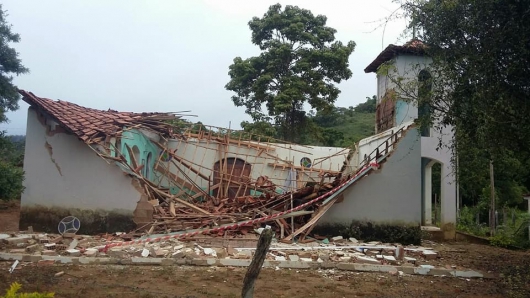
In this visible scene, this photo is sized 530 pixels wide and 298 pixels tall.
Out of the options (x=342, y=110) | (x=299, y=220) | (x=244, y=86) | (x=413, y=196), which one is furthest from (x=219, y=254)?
(x=342, y=110)

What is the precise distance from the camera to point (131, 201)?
12.4 metres

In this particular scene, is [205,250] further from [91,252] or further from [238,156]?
[238,156]

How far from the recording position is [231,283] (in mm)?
7953

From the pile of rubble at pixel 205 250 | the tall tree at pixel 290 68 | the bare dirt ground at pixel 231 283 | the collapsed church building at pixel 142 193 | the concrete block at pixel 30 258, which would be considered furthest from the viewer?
the tall tree at pixel 290 68

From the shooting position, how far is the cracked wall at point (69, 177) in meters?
12.4

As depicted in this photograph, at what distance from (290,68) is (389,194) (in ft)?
40.9

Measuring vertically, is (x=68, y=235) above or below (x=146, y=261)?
above

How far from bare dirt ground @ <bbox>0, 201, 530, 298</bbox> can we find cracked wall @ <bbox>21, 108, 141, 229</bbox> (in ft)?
11.6

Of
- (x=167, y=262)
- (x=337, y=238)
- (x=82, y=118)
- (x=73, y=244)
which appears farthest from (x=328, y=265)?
(x=82, y=118)

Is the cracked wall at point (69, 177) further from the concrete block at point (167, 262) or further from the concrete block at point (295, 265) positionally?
the concrete block at point (295, 265)

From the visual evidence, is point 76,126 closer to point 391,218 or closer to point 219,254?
point 219,254

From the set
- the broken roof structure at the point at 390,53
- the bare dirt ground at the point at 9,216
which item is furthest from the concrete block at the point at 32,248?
the broken roof structure at the point at 390,53

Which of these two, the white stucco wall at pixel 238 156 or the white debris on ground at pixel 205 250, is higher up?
the white stucco wall at pixel 238 156

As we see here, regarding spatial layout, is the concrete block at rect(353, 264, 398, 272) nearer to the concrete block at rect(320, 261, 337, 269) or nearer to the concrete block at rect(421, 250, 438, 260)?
the concrete block at rect(320, 261, 337, 269)
